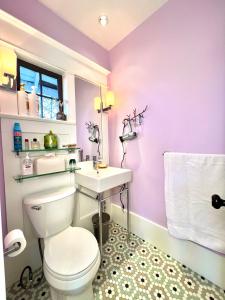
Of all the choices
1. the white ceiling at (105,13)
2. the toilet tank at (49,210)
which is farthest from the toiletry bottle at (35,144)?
the white ceiling at (105,13)

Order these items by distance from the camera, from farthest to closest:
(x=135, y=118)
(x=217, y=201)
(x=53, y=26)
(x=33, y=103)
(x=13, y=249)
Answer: (x=135, y=118), (x=53, y=26), (x=33, y=103), (x=217, y=201), (x=13, y=249)

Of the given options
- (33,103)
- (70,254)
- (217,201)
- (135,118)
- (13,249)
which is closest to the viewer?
(13,249)

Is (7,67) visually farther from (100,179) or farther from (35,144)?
(100,179)

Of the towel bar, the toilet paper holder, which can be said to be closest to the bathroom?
the towel bar

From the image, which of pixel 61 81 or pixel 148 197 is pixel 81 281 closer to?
pixel 148 197

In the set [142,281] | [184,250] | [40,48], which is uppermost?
[40,48]

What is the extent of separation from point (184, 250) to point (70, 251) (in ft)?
3.35

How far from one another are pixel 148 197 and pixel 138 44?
1683 millimetres

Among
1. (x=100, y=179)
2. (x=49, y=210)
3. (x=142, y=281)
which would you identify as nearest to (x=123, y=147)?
(x=100, y=179)

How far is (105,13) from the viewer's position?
1.39 m

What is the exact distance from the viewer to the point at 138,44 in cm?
154

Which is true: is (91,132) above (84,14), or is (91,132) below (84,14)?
below

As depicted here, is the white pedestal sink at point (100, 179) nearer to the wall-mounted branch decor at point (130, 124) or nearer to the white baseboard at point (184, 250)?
the white baseboard at point (184, 250)

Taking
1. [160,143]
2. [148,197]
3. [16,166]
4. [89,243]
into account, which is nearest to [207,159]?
[160,143]
